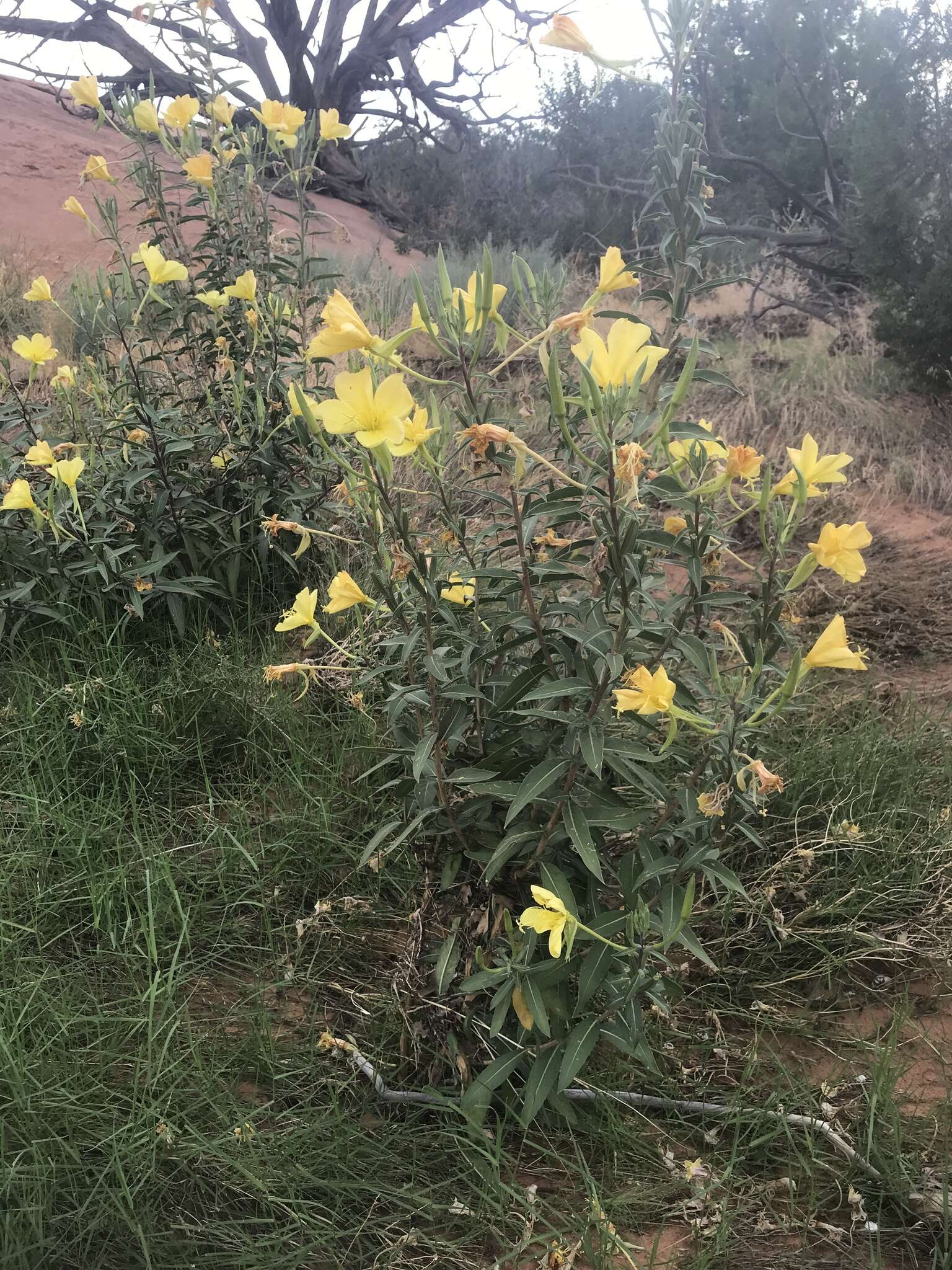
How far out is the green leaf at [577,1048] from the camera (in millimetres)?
1246

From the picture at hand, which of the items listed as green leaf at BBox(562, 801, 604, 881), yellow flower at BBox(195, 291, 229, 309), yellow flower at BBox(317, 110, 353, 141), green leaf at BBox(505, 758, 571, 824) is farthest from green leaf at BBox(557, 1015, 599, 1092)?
yellow flower at BBox(317, 110, 353, 141)

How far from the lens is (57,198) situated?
7.47 m

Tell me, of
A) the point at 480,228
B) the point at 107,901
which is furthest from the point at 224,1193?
the point at 480,228

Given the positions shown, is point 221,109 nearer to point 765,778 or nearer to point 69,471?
point 69,471

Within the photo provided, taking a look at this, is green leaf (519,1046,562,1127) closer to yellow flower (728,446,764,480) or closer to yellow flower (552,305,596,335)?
yellow flower (728,446,764,480)

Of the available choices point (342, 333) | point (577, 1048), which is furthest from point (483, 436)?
point (577, 1048)

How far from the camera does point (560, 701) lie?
1.36m

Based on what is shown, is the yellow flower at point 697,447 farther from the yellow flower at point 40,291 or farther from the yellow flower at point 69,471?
the yellow flower at point 40,291

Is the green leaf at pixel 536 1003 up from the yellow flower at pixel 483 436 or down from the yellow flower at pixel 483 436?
down

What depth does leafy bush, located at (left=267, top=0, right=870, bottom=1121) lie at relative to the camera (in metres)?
1.06

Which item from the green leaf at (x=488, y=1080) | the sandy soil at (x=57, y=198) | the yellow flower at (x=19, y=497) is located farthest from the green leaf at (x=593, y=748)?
the sandy soil at (x=57, y=198)

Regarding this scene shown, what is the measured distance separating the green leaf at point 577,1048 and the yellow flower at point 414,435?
0.84 m

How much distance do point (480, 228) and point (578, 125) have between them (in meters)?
1.94

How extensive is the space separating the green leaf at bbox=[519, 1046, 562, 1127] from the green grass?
0.30ft
